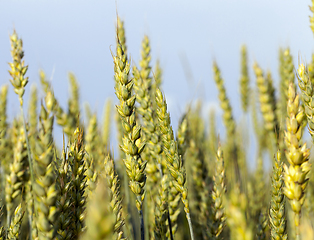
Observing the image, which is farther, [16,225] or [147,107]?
[147,107]

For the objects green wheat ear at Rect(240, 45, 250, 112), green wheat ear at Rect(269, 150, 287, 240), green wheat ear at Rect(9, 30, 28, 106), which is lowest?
green wheat ear at Rect(269, 150, 287, 240)

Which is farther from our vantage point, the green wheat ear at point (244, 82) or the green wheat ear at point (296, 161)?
the green wheat ear at point (244, 82)

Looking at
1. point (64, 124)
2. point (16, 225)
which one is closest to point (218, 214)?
point (16, 225)

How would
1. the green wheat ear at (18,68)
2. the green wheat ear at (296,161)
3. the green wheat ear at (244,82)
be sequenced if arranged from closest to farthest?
the green wheat ear at (296,161) → the green wheat ear at (18,68) → the green wheat ear at (244,82)

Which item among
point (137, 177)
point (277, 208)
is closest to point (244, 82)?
A: point (277, 208)

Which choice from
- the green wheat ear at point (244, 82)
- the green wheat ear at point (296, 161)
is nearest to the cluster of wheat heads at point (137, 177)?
the green wheat ear at point (296, 161)

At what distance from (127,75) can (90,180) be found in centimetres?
65

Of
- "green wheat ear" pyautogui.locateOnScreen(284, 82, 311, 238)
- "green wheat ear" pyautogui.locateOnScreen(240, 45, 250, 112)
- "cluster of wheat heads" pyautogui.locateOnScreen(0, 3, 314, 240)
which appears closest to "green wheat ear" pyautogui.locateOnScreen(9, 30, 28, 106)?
"cluster of wheat heads" pyautogui.locateOnScreen(0, 3, 314, 240)

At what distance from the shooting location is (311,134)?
5.28 feet

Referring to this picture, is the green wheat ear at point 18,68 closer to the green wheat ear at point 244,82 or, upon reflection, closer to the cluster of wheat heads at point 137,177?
the cluster of wheat heads at point 137,177

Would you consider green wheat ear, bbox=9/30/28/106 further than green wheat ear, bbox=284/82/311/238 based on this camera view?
Yes

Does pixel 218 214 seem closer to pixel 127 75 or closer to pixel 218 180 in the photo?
pixel 218 180

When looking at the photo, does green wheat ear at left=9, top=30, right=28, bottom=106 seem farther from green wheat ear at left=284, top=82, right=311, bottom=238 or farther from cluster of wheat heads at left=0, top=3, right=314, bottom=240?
green wheat ear at left=284, top=82, right=311, bottom=238

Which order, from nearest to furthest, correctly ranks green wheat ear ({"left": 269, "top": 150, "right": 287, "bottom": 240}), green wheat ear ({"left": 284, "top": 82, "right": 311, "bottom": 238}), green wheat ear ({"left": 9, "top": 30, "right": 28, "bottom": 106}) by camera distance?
green wheat ear ({"left": 284, "top": 82, "right": 311, "bottom": 238}) → green wheat ear ({"left": 269, "top": 150, "right": 287, "bottom": 240}) → green wheat ear ({"left": 9, "top": 30, "right": 28, "bottom": 106})
